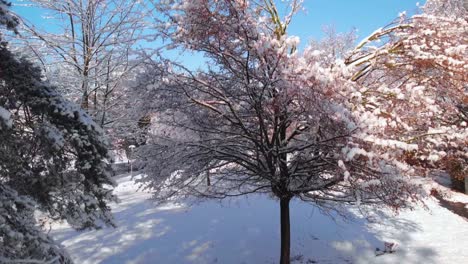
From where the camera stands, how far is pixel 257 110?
5535mm

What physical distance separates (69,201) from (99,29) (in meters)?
5.76

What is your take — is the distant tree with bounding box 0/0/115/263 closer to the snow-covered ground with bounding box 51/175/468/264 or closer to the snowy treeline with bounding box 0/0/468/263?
the snowy treeline with bounding box 0/0/468/263

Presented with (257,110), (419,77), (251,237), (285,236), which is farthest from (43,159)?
(251,237)

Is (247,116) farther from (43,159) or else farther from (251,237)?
(251,237)

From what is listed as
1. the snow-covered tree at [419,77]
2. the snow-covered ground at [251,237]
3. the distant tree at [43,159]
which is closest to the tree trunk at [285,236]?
the snow-covered ground at [251,237]

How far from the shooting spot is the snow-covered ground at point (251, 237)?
27.8ft

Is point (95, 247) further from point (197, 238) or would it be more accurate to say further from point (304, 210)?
point (304, 210)

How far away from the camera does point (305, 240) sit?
9555mm

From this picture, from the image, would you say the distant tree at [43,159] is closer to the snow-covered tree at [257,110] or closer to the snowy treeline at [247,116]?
the snowy treeline at [247,116]

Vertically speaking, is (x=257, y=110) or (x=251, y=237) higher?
(x=257, y=110)

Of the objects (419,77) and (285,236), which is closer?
(419,77)

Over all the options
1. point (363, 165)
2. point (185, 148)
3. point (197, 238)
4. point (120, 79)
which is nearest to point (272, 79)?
point (363, 165)

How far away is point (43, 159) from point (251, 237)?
673 cm

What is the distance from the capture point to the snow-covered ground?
27.8 ft
